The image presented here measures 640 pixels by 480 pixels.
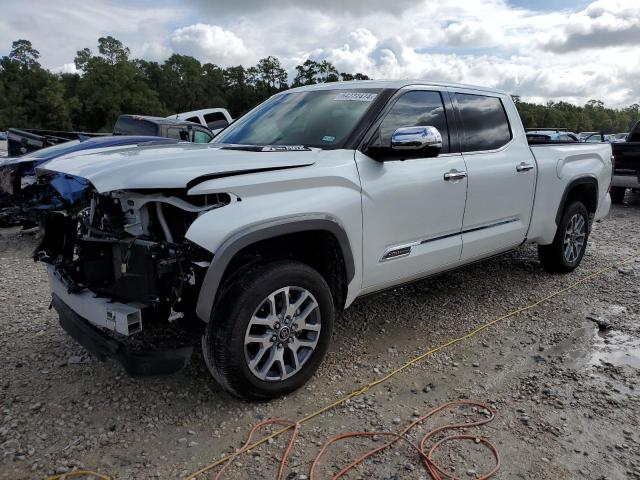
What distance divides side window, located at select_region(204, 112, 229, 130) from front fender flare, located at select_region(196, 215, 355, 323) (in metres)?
16.1

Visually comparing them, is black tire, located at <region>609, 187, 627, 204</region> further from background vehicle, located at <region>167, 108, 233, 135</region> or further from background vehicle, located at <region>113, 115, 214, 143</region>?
background vehicle, located at <region>167, 108, 233, 135</region>

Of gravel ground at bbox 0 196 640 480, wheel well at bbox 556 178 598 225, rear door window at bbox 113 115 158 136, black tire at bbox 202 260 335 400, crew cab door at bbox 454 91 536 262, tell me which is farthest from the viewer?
rear door window at bbox 113 115 158 136

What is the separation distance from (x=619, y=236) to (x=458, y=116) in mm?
5079

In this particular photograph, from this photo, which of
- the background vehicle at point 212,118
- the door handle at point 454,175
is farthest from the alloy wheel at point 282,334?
the background vehicle at point 212,118

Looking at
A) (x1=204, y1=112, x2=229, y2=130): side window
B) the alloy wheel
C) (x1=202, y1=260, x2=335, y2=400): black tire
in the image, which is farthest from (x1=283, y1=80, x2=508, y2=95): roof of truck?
(x1=204, y1=112, x2=229, y2=130): side window

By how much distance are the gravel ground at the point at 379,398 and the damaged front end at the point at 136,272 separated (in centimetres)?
43

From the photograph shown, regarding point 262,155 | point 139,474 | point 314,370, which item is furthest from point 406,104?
point 139,474

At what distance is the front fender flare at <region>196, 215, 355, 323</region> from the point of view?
2596mm

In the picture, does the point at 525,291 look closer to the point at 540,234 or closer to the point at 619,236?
the point at 540,234

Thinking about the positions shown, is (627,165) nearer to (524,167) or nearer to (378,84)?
(524,167)

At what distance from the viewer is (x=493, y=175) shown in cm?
423

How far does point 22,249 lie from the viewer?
6.63 meters

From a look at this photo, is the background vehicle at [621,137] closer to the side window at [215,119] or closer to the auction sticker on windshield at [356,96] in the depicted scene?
the auction sticker on windshield at [356,96]

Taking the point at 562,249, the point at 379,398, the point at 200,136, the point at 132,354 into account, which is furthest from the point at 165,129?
the point at 379,398
